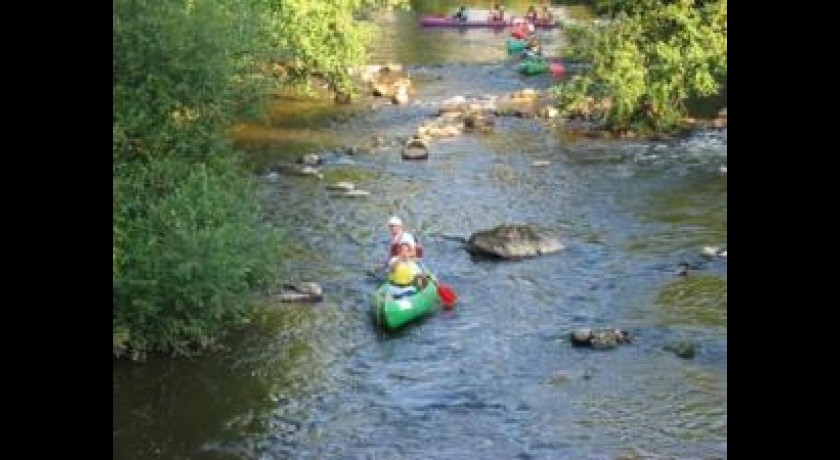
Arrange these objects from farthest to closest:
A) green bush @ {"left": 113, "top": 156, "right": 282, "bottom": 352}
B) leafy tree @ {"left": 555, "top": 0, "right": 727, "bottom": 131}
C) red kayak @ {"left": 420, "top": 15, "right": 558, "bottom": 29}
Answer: red kayak @ {"left": 420, "top": 15, "right": 558, "bottom": 29}, leafy tree @ {"left": 555, "top": 0, "right": 727, "bottom": 131}, green bush @ {"left": 113, "top": 156, "right": 282, "bottom": 352}

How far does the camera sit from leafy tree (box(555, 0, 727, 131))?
2655 cm

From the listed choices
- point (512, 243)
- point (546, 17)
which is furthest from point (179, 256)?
point (546, 17)

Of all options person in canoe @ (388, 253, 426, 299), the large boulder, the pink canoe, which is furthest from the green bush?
the pink canoe

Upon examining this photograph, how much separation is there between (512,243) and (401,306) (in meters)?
3.87

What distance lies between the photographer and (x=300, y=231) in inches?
790

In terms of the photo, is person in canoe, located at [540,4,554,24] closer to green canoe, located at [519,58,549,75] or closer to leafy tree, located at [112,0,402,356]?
green canoe, located at [519,58,549,75]

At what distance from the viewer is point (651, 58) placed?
2727 centimetres

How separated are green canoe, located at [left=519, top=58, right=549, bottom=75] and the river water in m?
11.4

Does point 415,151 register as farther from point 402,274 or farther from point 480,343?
point 480,343

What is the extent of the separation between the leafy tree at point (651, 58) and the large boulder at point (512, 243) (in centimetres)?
884
